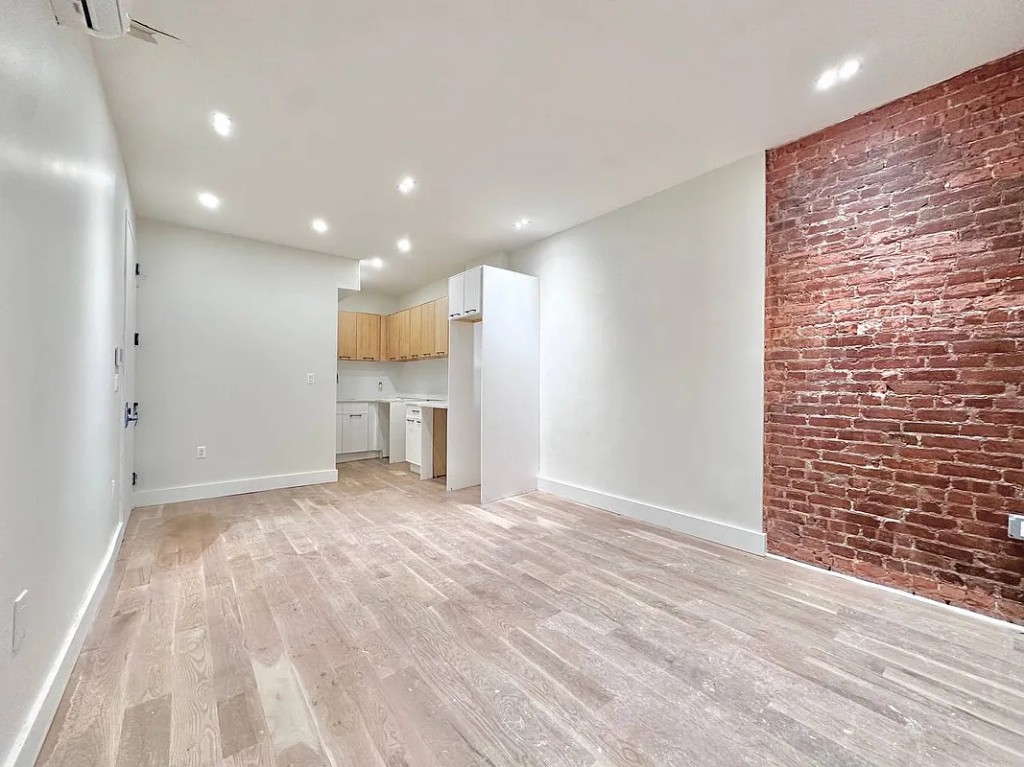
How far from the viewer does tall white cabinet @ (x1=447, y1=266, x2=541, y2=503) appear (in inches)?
171

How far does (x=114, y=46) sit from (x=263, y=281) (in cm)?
293

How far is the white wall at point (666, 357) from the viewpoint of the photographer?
3.11 metres

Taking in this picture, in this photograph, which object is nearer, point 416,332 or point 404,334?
point 416,332

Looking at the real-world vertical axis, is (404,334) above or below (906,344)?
above

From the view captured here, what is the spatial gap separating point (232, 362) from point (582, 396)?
3.72m

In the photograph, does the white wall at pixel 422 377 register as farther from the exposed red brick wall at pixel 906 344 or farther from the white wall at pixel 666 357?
the exposed red brick wall at pixel 906 344

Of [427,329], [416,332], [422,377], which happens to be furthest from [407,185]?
[422,377]

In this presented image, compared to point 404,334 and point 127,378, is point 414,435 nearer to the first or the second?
point 404,334

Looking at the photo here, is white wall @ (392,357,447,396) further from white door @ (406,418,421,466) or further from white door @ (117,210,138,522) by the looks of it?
white door @ (117,210,138,522)

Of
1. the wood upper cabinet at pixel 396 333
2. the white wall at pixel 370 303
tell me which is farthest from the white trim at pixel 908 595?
the white wall at pixel 370 303

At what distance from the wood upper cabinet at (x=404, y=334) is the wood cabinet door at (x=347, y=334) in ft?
2.21

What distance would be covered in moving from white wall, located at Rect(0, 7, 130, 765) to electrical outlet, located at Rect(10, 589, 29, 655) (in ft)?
0.08

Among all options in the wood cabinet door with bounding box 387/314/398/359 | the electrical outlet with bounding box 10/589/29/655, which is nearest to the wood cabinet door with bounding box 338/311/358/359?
the wood cabinet door with bounding box 387/314/398/359

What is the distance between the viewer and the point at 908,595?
238cm
